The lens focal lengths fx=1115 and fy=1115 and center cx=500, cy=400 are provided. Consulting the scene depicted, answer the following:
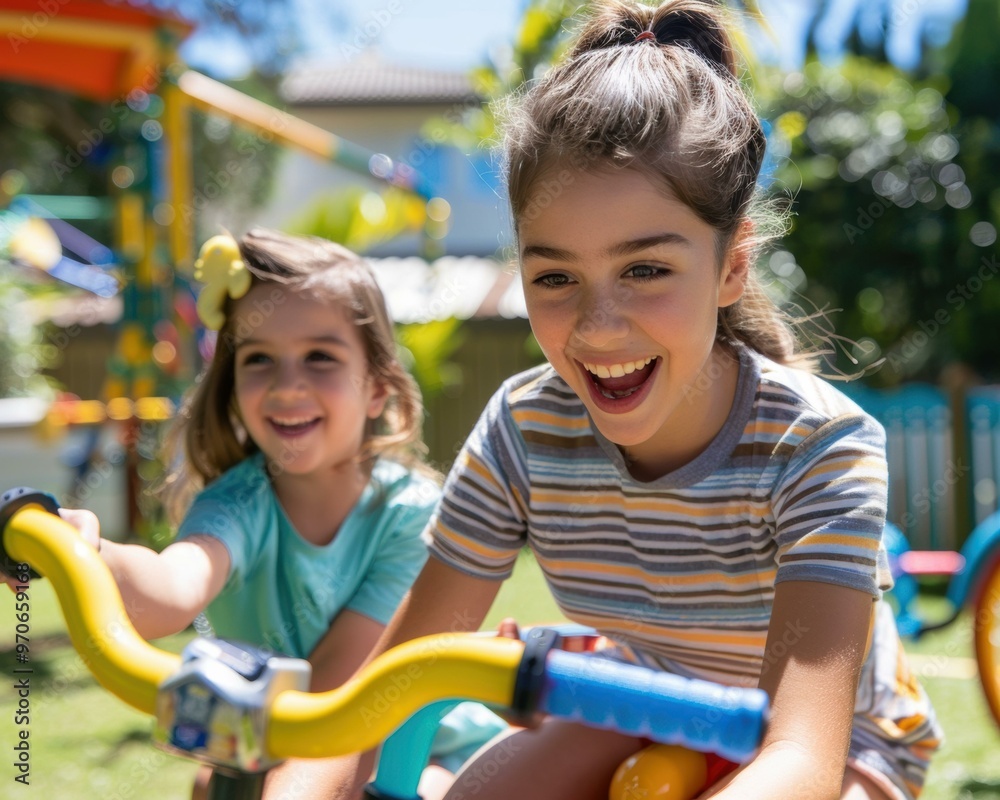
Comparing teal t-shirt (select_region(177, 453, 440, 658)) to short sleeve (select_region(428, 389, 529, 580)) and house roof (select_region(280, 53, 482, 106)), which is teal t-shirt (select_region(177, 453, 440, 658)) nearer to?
short sleeve (select_region(428, 389, 529, 580))

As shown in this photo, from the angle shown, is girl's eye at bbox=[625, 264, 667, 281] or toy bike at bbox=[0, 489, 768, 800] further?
girl's eye at bbox=[625, 264, 667, 281]

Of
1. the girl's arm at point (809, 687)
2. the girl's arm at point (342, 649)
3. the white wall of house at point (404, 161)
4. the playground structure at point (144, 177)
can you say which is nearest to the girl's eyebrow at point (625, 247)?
the girl's arm at point (809, 687)

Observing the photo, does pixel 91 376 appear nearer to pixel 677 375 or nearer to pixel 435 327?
pixel 435 327

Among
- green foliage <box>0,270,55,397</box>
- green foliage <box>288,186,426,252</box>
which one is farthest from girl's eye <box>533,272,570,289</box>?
green foliage <box>0,270,55,397</box>

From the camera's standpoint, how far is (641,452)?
5.04 feet

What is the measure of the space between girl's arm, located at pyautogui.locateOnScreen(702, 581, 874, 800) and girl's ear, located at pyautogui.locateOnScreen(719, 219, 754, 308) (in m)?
0.40

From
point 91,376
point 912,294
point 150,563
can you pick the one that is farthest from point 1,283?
point 150,563

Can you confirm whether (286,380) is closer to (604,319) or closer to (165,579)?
(165,579)

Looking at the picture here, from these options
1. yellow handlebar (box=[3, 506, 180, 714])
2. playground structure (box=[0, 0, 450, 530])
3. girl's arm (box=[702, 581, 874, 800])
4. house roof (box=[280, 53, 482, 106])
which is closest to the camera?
yellow handlebar (box=[3, 506, 180, 714])

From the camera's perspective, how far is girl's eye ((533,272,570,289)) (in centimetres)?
133

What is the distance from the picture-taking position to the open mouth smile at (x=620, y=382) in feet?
4.38

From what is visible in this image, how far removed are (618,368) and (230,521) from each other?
863 millimetres

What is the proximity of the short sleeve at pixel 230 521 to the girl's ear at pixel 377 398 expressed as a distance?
320mm

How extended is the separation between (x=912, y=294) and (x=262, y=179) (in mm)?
12216
